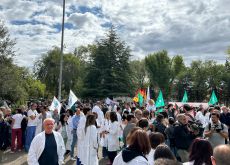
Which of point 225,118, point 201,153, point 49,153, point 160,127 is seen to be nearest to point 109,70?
point 225,118

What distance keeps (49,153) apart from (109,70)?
38.5 meters

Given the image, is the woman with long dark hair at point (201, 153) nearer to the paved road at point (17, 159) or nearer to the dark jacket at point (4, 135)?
the paved road at point (17, 159)

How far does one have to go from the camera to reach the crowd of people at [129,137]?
439 centimetres

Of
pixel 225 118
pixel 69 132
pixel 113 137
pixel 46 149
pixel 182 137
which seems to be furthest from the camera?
pixel 69 132

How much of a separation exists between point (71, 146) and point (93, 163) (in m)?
4.20

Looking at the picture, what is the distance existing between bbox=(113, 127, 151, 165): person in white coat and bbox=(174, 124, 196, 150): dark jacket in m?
3.21

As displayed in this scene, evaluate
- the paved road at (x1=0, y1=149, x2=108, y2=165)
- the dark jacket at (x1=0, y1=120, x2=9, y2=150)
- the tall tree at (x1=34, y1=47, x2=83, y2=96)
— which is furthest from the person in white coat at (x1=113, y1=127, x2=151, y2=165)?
the tall tree at (x1=34, y1=47, x2=83, y2=96)

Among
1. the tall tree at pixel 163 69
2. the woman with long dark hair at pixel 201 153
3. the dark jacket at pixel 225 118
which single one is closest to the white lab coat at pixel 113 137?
the dark jacket at pixel 225 118

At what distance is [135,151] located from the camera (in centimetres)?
461

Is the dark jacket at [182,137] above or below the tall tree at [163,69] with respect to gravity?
below

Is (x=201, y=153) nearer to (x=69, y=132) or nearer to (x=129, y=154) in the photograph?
(x=129, y=154)

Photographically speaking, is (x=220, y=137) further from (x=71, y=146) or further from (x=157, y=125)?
(x=71, y=146)

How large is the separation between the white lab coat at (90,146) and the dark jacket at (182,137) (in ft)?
6.78

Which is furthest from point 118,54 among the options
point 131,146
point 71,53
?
point 131,146
